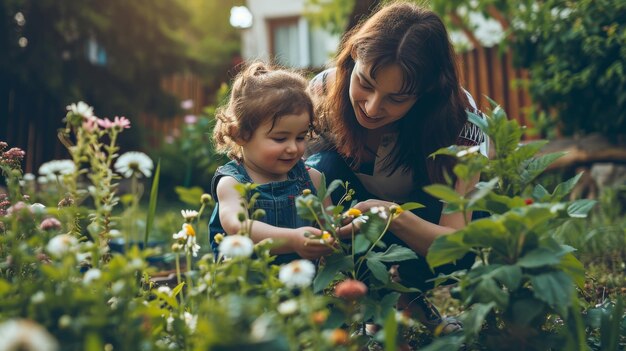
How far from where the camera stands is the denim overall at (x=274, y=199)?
86.6 inches

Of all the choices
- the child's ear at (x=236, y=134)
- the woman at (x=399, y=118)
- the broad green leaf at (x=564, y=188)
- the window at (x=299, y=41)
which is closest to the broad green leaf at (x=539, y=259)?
the broad green leaf at (x=564, y=188)

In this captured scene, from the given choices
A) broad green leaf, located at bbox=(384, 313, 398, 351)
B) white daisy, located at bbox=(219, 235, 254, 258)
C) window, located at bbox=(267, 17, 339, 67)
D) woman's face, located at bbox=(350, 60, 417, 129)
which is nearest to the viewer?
broad green leaf, located at bbox=(384, 313, 398, 351)

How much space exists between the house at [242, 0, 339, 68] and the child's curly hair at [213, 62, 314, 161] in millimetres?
8739

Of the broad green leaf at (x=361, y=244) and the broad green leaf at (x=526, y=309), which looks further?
the broad green leaf at (x=361, y=244)

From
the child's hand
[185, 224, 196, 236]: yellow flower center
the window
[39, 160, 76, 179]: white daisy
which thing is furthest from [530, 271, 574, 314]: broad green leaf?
the window

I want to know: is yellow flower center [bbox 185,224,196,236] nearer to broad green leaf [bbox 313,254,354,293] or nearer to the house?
broad green leaf [bbox 313,254,354,293]

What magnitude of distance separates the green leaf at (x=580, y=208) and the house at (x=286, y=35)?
9467 millimetres

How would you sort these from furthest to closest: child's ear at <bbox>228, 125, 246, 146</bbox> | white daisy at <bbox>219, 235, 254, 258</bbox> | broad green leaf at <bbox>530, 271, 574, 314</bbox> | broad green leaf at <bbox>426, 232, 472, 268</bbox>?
child's ear at <bbox>228, 125, 246, 146</bbox> < broad green leaf at <bbox>426, 232, 472, 268</bbox> < broad green leaf at <bbox>530, 271, 574, 314</bbox> < white daisy at <bbox>219, 235, 254, 258</bbox>

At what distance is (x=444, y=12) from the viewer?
245 inches

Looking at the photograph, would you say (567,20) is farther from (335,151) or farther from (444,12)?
(335,151)

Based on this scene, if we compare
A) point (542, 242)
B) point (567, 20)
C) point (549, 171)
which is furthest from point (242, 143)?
point (549, 171)

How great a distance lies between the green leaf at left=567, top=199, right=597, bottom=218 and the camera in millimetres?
1599

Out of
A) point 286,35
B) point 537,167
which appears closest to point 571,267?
point 537,167

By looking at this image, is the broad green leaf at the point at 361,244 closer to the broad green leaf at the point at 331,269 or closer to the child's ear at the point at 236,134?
the broad green leaf at the point at 331,269
